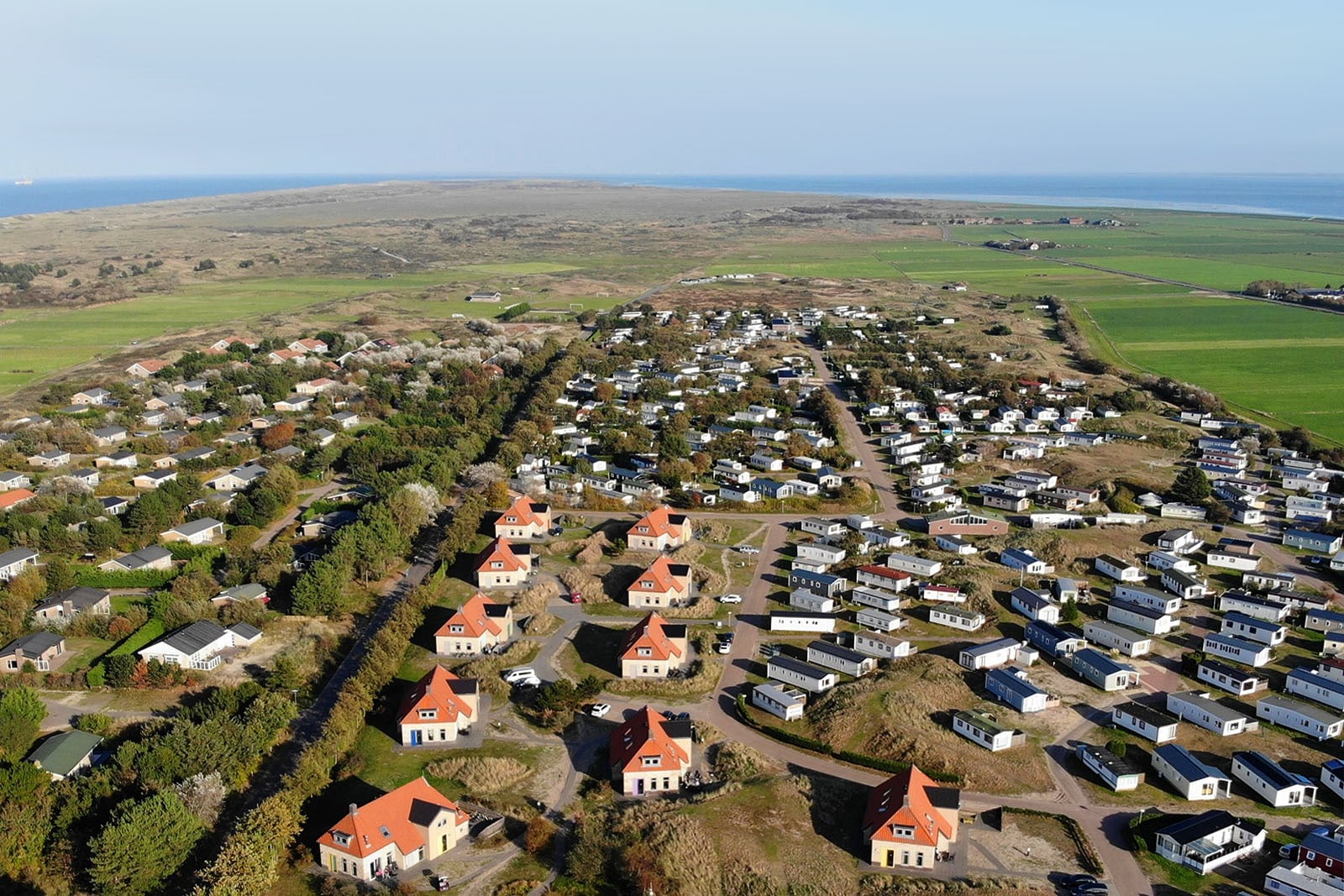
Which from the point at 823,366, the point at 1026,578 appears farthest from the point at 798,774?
the point at 823,366

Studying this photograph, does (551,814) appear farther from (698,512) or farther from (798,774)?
(698,512)

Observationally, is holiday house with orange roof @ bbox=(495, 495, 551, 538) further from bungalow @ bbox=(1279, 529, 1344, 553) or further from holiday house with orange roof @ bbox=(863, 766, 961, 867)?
bungalow @ bbox=(1279, 529, 1344, 553)

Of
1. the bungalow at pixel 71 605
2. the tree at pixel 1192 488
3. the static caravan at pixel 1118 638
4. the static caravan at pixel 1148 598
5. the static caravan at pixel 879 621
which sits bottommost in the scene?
the bungalow at pixel 71 605

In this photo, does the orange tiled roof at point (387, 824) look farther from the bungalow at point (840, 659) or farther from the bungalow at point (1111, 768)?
the bungalow at point (1111, 768)

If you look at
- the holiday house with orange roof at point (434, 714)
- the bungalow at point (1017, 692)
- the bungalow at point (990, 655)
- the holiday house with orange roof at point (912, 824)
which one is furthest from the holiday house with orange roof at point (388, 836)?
the bungalow at point (990, 655)

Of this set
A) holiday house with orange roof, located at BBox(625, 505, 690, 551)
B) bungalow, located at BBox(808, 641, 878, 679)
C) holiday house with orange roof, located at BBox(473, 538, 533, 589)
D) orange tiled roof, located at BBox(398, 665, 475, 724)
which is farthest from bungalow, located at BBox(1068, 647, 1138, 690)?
holiday house with orange roof, located at BBox(473, 538, 533, 589)

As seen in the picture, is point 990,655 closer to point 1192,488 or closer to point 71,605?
point 1192,488

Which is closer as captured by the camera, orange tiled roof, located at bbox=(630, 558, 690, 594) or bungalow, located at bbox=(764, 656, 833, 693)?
bungalow, located at bbox=(764, 656, 833, 693)
